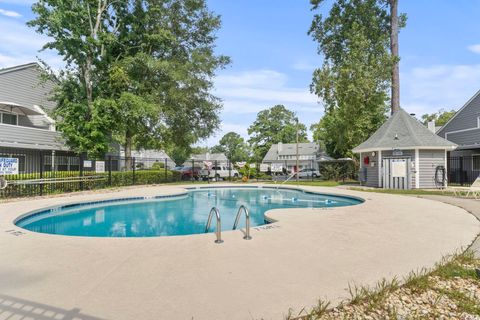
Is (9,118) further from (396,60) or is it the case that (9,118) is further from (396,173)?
(396,60)

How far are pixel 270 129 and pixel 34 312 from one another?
5714cm

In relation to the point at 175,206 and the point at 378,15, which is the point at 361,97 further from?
the point at 175,206

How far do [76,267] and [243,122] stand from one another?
5229 cm

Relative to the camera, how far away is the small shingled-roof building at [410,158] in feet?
53.1

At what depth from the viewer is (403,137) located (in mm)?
16984

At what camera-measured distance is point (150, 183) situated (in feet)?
67.2

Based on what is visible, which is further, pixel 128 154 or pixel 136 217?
pixel 128 154

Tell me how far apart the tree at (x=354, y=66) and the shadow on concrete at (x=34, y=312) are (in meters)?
20.7

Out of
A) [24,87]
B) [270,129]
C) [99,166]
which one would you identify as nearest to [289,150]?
[270,129]

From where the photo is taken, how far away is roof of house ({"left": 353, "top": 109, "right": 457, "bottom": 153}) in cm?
1611

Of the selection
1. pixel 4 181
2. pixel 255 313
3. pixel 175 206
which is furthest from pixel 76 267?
pixel 4 181

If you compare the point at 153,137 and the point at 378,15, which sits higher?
the point at 378,15

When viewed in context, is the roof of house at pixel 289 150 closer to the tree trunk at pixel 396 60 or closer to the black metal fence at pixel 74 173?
the black metal fence at pixel 74 173

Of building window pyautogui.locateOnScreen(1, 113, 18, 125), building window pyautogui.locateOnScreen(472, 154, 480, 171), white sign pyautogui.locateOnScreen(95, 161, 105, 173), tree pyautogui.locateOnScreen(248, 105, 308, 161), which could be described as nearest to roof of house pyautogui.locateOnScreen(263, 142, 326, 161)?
tree pyautogui.locateOnScreen(248, 105, 308, 161)
